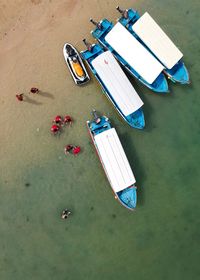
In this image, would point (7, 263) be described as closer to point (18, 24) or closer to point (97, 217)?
point (97, 217)

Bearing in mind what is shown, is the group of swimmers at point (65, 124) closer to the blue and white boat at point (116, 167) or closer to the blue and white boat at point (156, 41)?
the blue and white boat at point (116, 167)

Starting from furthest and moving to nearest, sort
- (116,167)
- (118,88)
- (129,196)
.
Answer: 1. (118,88)
2. (129,196)
3. (116,167)

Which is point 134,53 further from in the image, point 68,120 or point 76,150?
point 76,150

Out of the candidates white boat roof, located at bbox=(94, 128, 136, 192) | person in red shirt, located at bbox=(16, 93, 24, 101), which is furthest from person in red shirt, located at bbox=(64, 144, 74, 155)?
person in red shirt, located at bbox=(16, 93, 24, 101)

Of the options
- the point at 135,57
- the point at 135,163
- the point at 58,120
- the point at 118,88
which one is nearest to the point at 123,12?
the point at 135,57

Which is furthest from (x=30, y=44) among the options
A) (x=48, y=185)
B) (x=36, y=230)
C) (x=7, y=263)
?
(x=7, y=263)
